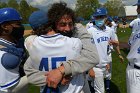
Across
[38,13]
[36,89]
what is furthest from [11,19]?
[36,89]

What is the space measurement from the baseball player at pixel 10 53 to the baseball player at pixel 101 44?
3.82 m

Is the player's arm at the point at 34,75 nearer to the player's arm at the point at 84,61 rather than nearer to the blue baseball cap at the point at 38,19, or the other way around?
the player's arm at the point at 84,61

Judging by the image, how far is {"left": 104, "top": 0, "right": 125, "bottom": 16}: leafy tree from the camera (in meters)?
108

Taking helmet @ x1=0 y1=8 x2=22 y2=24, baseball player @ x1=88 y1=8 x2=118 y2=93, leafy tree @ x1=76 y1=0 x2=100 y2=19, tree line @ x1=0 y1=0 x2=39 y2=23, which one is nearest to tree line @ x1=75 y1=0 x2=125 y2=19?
leafy tree @ x1=76 y1=0 x2=100 y2=19

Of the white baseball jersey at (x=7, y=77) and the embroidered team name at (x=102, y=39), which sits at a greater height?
the white baseball jersey at (x=7, y=77)

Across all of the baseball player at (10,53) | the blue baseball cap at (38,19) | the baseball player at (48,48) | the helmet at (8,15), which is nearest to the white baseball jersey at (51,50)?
the baseball player at (48,48)

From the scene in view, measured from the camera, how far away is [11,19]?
134 inches

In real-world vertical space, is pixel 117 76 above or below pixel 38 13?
below

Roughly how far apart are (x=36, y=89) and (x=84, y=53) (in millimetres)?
→ 6355

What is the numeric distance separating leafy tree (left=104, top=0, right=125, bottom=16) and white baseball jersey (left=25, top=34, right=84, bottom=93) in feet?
344

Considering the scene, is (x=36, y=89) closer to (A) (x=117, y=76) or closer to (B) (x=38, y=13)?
(A) (x=117, y=76)

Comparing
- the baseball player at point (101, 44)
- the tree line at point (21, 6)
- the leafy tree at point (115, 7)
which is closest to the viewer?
the baseball player at point (101, 44)

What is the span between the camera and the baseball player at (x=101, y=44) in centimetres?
721

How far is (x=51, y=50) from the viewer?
3.09 metres
